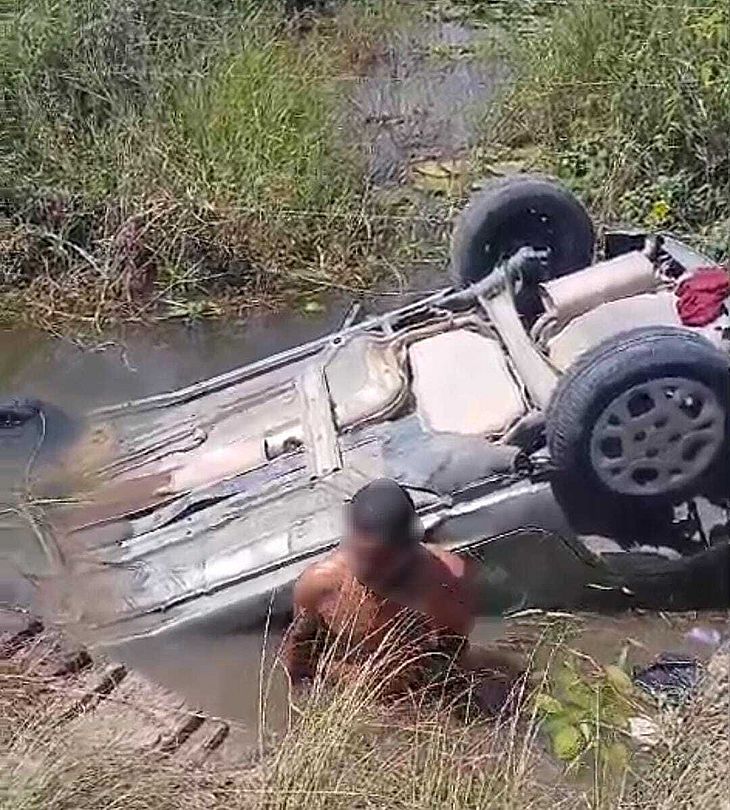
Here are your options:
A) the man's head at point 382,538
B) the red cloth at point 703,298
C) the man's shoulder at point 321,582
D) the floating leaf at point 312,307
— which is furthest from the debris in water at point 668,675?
the floating leaf at point 312,307

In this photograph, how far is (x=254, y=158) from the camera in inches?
316

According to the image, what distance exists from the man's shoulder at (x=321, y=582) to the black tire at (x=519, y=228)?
2.07 m

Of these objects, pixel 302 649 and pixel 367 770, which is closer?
pixel 367 770

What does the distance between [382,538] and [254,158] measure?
4.23 meters

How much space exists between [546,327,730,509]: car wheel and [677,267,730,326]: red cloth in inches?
19.1

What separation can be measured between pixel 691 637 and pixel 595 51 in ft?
13.7

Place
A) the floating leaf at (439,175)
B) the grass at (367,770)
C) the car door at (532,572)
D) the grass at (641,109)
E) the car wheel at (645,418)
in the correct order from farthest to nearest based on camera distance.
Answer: the floating leaf at (439,175) < the grass at (641,109) < the car door at (532,572) < the car wheel at (645,418) < the grass at (367,770)

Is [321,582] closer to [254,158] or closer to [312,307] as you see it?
[312,307]

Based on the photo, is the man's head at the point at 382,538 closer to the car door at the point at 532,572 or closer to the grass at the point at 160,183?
the car door at the point at 532,572

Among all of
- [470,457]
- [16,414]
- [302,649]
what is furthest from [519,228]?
[302,649]

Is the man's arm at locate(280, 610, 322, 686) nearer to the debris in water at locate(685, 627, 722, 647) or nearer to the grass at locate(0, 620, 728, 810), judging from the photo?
the grass at locate(0, 620, 728, 810)

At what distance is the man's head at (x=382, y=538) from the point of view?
13.8 feet

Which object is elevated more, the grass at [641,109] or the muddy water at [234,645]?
the grass at [641,109]

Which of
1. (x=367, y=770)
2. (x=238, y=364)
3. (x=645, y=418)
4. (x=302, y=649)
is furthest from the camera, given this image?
(x=238, y=364)
